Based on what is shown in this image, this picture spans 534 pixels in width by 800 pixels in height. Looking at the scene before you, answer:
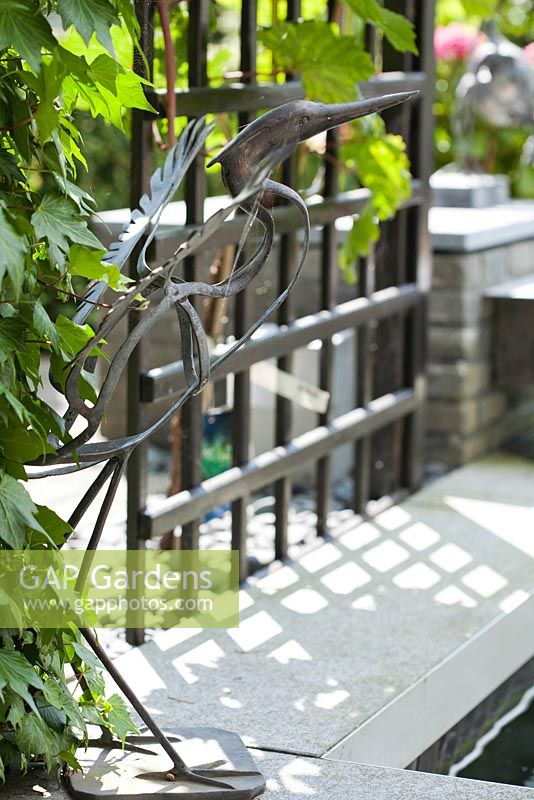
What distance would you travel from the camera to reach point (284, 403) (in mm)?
3488

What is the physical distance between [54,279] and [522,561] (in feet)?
6.33

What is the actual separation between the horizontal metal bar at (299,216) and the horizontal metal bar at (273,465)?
58cm

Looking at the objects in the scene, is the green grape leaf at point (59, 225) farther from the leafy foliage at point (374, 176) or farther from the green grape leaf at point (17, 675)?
the leafy foliage at point (374, 176)

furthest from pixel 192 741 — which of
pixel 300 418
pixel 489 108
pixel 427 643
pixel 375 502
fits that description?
pixel 489 108

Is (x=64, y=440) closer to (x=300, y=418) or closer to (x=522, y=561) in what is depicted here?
(x=522, y=561)

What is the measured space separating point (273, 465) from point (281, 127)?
1635 mm

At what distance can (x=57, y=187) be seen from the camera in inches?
71.4

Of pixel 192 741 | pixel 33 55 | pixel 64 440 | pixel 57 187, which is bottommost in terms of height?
pixel 192 741

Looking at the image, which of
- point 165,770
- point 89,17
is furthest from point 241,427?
point 89,17

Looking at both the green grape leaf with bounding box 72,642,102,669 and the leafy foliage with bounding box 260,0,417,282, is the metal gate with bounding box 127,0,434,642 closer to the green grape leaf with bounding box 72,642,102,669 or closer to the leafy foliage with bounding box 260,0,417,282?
the leafy foliage with bounding box 260,0,417,282

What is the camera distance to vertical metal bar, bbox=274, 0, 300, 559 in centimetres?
334

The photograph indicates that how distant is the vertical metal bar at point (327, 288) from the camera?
11.8 ft

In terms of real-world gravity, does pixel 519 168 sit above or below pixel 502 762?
above

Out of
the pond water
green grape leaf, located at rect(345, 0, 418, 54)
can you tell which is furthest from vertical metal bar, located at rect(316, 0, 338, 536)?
the pond water
